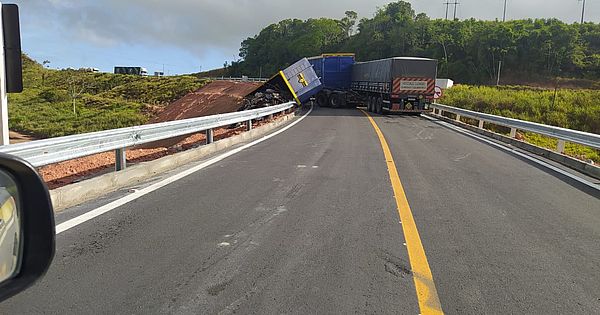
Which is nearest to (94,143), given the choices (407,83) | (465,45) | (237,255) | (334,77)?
(237,255)

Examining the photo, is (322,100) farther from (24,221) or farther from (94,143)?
(24,221)

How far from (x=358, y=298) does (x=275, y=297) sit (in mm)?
622

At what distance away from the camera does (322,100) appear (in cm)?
3303

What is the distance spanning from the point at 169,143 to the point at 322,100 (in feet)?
40.5

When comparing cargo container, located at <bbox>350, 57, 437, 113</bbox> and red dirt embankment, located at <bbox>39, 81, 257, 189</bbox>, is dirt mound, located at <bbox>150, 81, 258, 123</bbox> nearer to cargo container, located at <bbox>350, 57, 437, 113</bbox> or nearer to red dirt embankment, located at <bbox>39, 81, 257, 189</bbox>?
red dirt embankment, located at <bbox>39, 81, 257, 189</bbox>

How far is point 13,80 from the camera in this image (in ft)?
18.5

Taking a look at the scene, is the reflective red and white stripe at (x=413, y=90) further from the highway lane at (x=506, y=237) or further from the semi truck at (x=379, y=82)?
the highway lane at (x=506, y=237)

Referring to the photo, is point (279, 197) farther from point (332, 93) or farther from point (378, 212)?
point (332, 93)

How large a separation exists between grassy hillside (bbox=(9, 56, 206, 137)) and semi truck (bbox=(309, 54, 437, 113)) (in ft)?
68.5

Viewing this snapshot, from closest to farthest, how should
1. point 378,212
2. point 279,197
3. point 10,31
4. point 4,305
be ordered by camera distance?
1. point 4,305
2. point 10,31
3. point 378,212
4. point 279,197

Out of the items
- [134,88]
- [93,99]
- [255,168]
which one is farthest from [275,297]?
[134,88]

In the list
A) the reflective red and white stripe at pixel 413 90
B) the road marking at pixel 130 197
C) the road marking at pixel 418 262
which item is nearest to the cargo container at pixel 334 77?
the reflective red and white stripe at pixel 413 90

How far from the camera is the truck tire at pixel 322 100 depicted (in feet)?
107

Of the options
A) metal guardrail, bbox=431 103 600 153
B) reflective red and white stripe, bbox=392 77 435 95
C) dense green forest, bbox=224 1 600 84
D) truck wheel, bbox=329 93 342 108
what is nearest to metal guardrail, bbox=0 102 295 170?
metal guardrail, bbox=431 103 600 153
